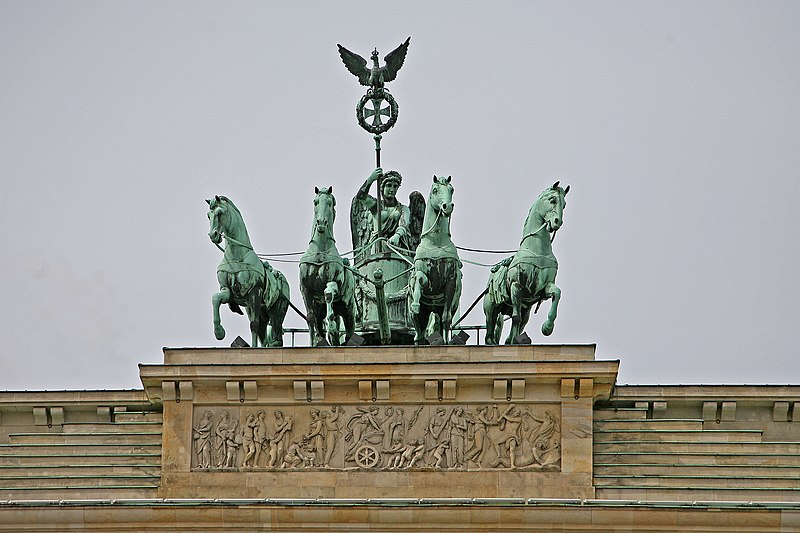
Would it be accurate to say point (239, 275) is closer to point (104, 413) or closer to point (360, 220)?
point (104, 413)

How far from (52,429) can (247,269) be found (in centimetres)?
376

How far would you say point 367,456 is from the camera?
44.9 metres

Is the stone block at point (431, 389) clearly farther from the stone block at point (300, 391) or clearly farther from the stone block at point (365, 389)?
the stone block at point (300, 391)

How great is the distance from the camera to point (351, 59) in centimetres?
5228

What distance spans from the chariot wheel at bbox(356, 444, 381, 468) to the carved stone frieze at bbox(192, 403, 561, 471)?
0.05 ft

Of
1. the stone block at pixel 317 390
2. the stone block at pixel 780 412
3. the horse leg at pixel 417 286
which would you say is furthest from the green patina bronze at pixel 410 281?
the stone block at pixel 780 412

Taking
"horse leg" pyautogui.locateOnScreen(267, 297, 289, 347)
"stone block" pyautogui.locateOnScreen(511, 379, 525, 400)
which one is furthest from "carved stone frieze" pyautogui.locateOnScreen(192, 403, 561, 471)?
"horse leg" pyautogui.locateOnScreen(267, 297, 289, 347)

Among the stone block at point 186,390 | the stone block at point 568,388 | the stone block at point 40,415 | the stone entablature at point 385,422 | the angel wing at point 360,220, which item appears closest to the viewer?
the stone entablature at point 385,422

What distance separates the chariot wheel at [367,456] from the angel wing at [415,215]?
761 centimetres

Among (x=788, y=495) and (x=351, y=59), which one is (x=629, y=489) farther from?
(x=351, y=59)

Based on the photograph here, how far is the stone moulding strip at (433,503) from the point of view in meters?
43.4

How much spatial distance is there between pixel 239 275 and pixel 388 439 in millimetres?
3591

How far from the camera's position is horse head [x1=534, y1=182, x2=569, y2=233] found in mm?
45562

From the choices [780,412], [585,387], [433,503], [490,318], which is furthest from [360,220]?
[433,503]
